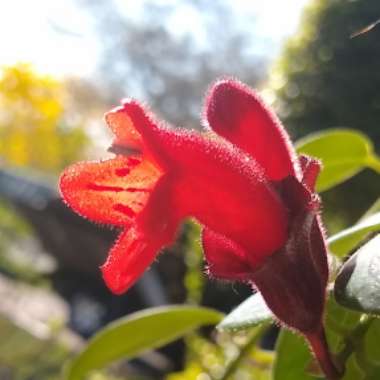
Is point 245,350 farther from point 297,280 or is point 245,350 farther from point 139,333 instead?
point 297,280

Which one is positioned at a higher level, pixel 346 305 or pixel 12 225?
pixel 346 305

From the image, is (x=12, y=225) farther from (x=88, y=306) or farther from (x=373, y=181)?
(x=373, y=181)

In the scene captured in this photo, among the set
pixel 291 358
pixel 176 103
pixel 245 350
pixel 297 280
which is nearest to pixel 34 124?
pixel 176 103

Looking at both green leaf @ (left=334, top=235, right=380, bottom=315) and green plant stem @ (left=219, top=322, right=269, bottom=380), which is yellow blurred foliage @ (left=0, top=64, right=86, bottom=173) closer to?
green plant stem @ (left=219, top=322, right=269, bottom=380)

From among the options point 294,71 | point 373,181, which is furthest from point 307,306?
point 294,71

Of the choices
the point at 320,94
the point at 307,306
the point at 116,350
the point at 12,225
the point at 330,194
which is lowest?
the point at 12,225

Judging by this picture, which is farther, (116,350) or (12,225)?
(12,225)

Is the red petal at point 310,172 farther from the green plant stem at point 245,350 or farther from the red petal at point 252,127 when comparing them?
the green plant stem at point 245,350

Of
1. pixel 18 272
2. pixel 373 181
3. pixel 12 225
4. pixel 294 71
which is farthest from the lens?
pixel 12 225

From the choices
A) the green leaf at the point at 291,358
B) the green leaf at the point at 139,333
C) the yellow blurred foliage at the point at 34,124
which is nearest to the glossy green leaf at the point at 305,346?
the green leaf at the point at 291,358
